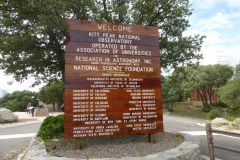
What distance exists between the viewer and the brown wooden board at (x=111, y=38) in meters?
9.82

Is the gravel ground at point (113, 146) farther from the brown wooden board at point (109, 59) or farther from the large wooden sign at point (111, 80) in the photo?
the brown wooden board at point (109, 59)

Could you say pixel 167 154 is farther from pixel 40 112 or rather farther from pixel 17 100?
pixel 17 100

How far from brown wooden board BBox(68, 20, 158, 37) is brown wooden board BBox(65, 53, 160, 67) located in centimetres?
83

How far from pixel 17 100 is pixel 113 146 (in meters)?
57.0

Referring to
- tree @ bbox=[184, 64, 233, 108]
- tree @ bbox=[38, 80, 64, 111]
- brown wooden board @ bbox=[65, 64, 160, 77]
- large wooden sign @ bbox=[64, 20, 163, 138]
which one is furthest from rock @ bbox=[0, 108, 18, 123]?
brown wooden board @ bbox=[65, 64, 160, 77]

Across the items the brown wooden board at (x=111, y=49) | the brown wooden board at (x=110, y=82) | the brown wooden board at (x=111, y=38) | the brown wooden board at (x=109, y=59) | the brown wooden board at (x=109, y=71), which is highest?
the brown wooden board at (x=111, y=38)

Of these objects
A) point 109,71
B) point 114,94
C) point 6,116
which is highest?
point 109,71

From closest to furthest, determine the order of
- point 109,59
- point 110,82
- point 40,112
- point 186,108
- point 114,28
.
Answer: point 110,82, point 109,59, point 114,28, point 40,112, point 186,108

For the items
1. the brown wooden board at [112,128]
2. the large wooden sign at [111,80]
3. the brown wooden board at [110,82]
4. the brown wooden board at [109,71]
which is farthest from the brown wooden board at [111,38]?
the brown wooden board at [112,128]

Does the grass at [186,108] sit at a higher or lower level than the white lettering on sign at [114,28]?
lower

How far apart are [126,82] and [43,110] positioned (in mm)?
31103

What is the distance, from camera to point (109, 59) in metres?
10.1

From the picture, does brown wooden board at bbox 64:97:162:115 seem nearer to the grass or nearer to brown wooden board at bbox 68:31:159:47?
brown wooden board at bbox 68:31:159:47

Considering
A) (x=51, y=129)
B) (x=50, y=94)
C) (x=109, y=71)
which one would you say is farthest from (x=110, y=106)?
(x=50, y=94)
